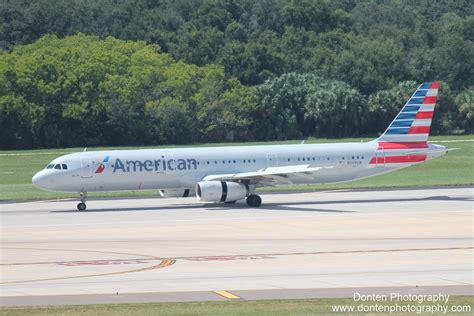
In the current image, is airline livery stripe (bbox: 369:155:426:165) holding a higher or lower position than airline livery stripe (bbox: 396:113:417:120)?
lower

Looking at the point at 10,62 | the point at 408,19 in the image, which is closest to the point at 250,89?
the point at 10,62

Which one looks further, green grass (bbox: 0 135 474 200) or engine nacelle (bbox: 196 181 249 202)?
green grass (bbox: 0 135 474 200)

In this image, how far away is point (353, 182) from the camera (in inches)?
2790

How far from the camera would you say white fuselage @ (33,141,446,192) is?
52906 millimetres

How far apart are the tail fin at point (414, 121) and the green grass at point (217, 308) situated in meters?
33.8

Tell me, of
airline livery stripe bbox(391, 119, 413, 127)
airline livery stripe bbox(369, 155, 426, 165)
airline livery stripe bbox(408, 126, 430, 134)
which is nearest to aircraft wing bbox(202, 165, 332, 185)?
airline livery stripe bbox(369, 155, 426, 165)

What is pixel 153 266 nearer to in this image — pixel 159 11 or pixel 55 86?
pixel 55 86

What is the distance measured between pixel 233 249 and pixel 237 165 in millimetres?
20062

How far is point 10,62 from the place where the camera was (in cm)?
11012

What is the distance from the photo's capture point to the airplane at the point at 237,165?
173 feet

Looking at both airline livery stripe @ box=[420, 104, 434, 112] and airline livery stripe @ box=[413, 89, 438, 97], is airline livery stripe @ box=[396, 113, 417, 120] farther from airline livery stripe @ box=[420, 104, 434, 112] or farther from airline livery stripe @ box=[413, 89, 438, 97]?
airline livery stripe @ box=[413, 89, 438, 97]

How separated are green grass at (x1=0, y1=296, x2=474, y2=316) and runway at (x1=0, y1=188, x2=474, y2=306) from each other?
35.7 inches

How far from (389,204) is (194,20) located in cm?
9031

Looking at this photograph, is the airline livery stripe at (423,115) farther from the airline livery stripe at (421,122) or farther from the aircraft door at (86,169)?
the aircraft door at (86,169)
